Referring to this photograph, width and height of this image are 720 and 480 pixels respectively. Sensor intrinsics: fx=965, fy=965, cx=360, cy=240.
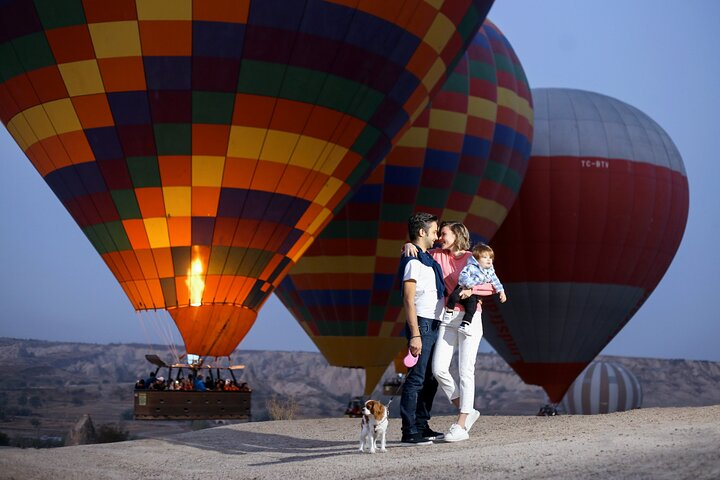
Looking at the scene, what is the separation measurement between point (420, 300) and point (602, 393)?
26.1m

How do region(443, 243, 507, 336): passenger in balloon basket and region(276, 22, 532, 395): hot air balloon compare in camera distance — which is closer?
region(443, 243, 507, 336): passenger in balloon basket

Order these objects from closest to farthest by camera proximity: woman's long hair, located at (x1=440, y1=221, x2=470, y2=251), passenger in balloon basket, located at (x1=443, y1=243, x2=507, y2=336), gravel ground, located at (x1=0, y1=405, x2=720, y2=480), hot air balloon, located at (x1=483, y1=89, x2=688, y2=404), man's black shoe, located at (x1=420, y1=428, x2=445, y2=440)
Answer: gravel ground, located at (x1=0, y1=405, x2=720, y2=480)
passenger in balloon basket, located at (x1=443, y1=243, x2=507, y2=336)
woman's long hair, located at (x1=440, y1=221, x2=470, y2=251)
man's black shoe, located at (x1=420, y1=428, x2=445, y2=440)
hot air balloon, located at (x1=483, y1=89, x2=688, y2=404)

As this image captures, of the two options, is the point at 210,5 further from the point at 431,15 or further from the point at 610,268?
the point at 610,268

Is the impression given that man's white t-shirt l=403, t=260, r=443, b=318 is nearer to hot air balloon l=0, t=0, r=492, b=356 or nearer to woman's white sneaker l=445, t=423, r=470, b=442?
woman's white sneaker l=445, t=423, r=470, b=442

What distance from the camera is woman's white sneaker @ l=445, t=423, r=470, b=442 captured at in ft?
24.5

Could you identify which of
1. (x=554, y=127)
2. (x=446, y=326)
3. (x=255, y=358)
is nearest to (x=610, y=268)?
(x=554, y=127)

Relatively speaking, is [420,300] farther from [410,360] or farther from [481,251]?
[481,251]

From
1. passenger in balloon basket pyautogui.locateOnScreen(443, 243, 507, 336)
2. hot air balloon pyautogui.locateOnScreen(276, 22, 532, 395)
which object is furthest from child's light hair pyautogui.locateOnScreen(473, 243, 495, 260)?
hot air balloon pyautogui.locateOnScreen(276, 22, 532, 395)

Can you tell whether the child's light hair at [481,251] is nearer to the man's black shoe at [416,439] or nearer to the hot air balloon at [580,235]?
the man's black shoe at [416,439]

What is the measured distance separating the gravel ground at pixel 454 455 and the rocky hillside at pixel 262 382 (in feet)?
116

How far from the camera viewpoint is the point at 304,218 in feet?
45.2

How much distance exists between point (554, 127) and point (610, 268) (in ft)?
13.2

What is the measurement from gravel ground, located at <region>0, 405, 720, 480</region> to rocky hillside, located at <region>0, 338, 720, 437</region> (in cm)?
3549

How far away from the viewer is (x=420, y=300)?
7.19 meters
